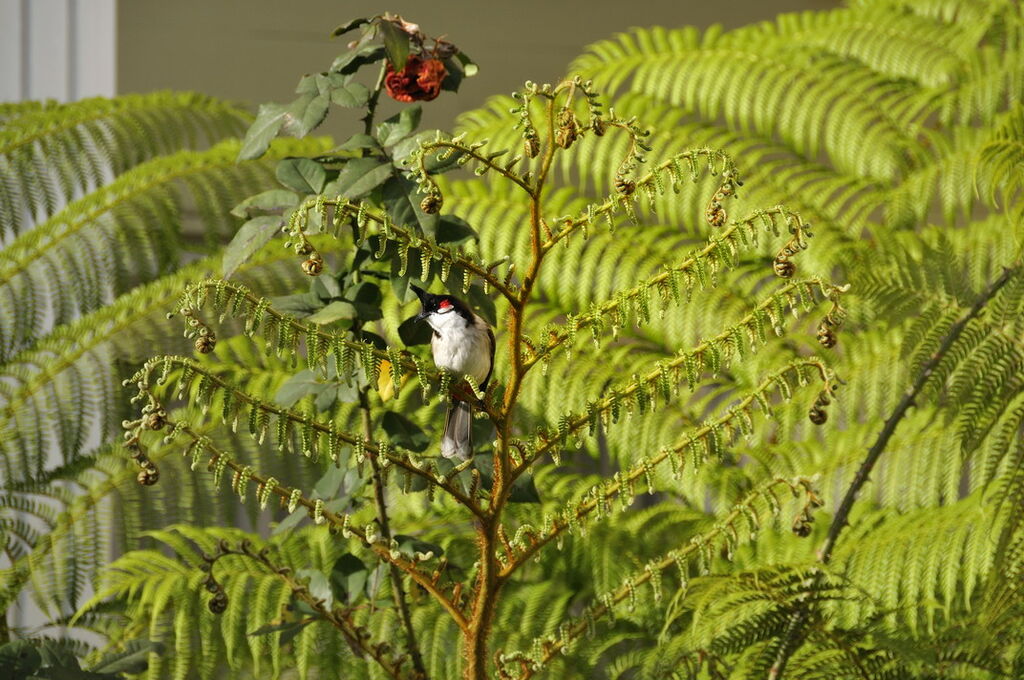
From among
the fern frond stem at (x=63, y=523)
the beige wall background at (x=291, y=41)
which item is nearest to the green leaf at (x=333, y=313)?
the fern frond stem at (x=63, y=523)

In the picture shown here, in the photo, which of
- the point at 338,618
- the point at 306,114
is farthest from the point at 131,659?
the point at 306,114

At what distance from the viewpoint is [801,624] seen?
0.82m

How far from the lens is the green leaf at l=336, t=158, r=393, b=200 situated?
0.67m

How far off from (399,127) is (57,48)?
1178mm

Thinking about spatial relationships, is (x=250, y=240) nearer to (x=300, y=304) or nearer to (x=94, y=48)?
(x=300, y=304)

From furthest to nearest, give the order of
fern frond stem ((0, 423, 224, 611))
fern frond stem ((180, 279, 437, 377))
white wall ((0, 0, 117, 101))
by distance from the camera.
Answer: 1. white wall ((0, 0, 117, 101))
2. fern frond stem ((0, 423, 224, 611))
3. fern frond stem ((180, 279, 437, 377))

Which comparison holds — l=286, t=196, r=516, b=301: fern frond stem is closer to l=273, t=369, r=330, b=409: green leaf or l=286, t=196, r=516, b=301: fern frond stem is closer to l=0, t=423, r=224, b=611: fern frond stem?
l=273, t=369, r=330, b=409: green leaf

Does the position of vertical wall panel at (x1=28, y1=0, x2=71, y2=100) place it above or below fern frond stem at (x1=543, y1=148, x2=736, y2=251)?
above

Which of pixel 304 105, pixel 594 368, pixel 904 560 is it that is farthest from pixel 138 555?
pixel 904 560

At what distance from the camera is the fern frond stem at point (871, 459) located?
820 mm

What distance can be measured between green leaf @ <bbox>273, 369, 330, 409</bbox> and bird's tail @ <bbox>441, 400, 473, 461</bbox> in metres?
0.11

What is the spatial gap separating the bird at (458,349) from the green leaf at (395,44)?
130 millimetres

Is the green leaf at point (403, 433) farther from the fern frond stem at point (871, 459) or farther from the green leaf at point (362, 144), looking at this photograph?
the fern frond stem at point (871, 459)

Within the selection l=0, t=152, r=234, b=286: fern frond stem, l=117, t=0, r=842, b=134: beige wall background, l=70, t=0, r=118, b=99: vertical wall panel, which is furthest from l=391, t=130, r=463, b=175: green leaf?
l=117, t=0, r=842, b=134: beige wall background
